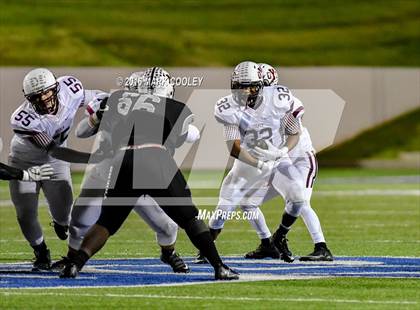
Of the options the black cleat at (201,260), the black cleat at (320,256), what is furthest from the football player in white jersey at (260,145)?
the black cleat at (201,260)

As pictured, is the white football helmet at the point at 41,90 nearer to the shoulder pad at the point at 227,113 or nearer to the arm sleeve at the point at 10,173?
the arm sleeve at the point at 10,173

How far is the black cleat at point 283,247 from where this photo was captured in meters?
9.21

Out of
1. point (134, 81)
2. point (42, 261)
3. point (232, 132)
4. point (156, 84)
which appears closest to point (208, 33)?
point (232, 132)

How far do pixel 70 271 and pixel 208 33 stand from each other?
1871 centimetres

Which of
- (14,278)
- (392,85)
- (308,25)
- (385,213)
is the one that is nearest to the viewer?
(14,278)

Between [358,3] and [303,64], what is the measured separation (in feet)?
9.56

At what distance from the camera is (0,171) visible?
8.24 metres

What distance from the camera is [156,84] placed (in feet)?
27.0

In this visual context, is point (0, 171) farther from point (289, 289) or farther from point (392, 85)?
point (392, 85)

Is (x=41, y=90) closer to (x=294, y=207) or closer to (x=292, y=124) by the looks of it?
(x=292, y=124)

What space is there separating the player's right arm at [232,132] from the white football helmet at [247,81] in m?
0.12

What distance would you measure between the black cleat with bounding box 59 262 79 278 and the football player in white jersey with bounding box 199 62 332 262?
1.68 metres

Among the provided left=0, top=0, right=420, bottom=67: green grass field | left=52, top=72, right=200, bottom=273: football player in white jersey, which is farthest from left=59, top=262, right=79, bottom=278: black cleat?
left=0, top=0, right=420, bottom=67: green grass field

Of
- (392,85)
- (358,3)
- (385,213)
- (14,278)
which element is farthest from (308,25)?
(14,278)
